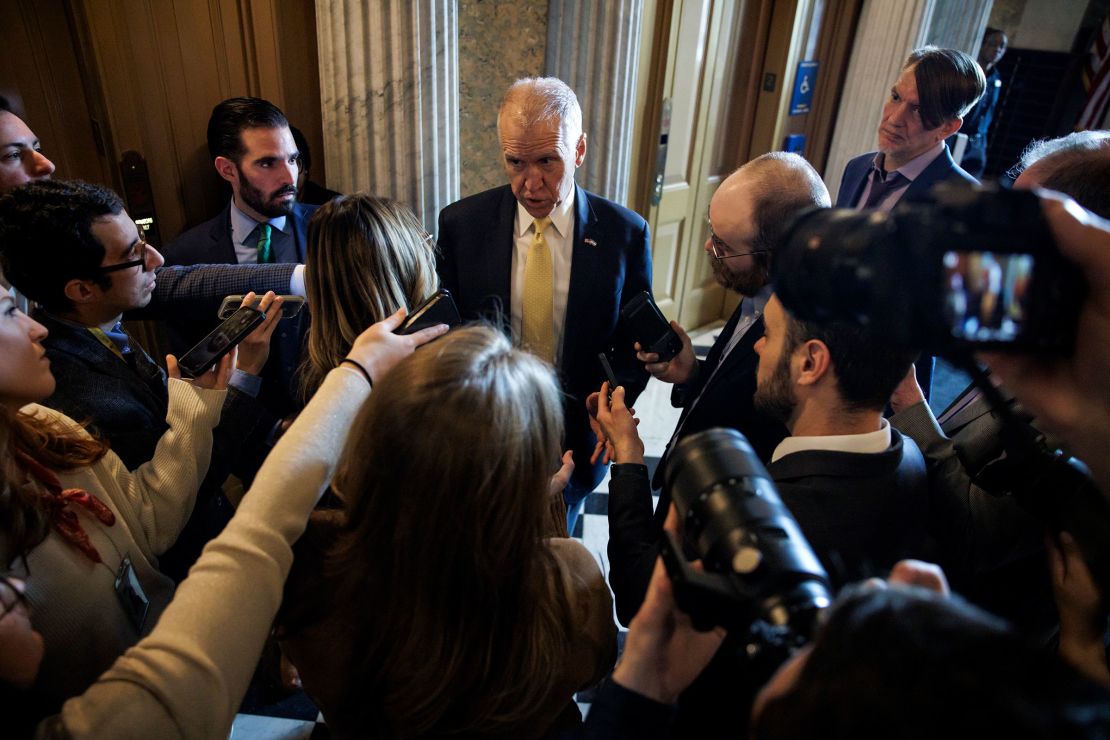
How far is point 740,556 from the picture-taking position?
672mm

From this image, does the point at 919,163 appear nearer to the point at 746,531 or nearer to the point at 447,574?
the point at 746,531

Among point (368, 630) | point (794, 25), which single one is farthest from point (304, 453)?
point (794, 25)

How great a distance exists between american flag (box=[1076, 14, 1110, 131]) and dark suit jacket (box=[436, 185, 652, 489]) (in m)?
6.77

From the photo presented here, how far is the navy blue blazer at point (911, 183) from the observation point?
7.98ft

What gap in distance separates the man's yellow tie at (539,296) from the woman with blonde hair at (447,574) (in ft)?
3.39

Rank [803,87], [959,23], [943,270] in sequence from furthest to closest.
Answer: [959,23] < [803,87] < [943,270]

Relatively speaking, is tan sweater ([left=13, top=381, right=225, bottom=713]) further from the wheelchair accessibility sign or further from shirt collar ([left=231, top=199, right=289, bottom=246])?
the wheelchair accessibility sign

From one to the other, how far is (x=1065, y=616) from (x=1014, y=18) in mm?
7846

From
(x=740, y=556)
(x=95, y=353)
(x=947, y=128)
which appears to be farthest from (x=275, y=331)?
(x=947, y=128)

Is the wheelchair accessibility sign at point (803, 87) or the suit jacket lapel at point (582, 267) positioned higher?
the wheelchair accessibility sign at point (803, 87)

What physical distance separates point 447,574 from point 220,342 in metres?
0.89

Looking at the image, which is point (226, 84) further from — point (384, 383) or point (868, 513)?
point (868, 513)

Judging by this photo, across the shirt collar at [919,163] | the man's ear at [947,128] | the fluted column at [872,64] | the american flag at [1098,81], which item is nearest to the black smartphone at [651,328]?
the shirt collar at [919,163]

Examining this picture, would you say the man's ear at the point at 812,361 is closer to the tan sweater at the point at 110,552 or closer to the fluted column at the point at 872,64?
the tan sweater at the point at 110,552
